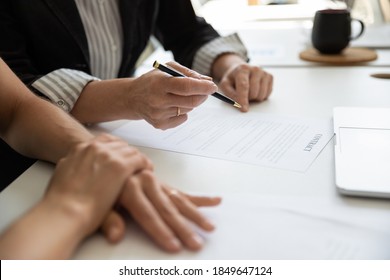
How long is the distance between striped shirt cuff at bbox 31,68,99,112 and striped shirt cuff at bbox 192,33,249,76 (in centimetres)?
38

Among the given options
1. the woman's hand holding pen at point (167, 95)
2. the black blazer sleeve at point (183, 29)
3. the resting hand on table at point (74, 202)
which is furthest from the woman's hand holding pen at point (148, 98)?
the black blazer sleeve at point (183, 29)

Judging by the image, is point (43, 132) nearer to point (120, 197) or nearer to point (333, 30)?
point (120, 197)

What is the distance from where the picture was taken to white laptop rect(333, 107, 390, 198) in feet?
1.76

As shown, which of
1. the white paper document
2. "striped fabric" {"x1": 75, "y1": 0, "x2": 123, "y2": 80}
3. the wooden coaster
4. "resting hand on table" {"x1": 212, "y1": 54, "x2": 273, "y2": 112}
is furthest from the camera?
the wooden coaster

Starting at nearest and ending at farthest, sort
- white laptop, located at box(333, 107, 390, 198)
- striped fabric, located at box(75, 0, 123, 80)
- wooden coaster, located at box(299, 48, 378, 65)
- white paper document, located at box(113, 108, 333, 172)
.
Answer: white laptop, located at box(333, 107, 390, 198)
white paper document, located at box(113, 108, 333, 172)
striped fabric, located at box(75, 0, 123, 80)
wooden coaster, located at box(299, 48, 378, 65)

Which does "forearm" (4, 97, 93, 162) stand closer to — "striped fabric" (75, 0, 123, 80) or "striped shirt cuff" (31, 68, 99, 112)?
"striped shirt cuff" (31, 68, 99, 112)

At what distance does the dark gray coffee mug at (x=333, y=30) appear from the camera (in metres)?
1.19

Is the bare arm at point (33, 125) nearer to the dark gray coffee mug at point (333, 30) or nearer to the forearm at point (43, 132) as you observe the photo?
the forearm at point (43, 132)

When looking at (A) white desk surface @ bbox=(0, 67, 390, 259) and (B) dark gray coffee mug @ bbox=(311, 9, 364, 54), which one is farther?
(B) dark gray coffee mug @ bbox=(311, 9, 364, 54)

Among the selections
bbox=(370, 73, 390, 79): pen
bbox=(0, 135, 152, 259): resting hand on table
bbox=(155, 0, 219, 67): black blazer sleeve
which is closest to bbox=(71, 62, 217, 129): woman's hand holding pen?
bbox=(0, 135, 152, 259): resting hand on table

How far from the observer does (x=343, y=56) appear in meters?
1.20

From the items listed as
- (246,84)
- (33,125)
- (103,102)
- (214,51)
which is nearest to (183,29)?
(214,51)

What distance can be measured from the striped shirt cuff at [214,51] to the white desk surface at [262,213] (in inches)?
19.3
